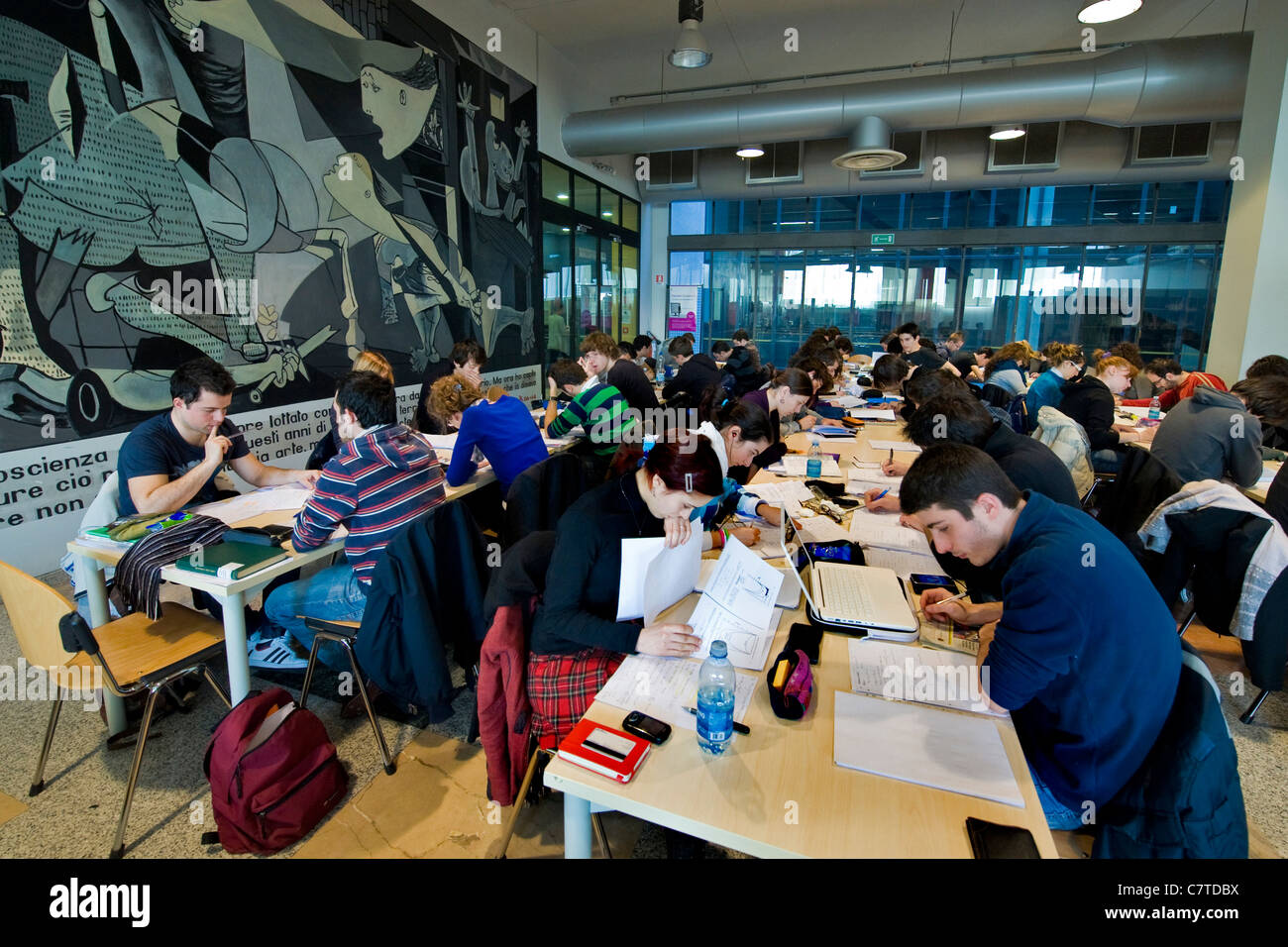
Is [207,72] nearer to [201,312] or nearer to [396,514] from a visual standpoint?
[201,312]

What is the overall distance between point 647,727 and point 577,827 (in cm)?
24

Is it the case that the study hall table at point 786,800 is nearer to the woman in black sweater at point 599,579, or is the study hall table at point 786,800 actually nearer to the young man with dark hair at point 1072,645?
the young man with dark hair at point 1072,645

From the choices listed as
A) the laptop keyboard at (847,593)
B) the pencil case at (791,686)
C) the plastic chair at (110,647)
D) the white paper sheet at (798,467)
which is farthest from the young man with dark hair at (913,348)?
the plastic chair at (110,647)

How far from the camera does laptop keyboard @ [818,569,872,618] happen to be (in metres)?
1.83

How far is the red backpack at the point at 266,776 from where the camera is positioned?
1867mm

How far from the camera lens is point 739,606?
1.78 m

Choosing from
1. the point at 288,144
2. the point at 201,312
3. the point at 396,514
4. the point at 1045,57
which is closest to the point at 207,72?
the point at 288,144

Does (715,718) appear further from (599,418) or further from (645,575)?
(599,418)

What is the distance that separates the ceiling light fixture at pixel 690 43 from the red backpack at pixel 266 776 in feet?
19.7

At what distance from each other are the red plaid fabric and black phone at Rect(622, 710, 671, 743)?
43 cm

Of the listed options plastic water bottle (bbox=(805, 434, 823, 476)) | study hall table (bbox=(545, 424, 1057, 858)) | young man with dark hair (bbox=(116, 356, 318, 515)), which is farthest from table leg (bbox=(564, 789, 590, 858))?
plastic water bottle (bbox=(805, 434, 823, 476))

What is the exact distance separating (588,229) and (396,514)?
8.42 m

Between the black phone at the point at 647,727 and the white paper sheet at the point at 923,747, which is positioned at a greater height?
the black phone at the point at 647,727

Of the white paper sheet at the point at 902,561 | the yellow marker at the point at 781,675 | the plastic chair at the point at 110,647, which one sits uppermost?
the yellow marker at the point at 781,675
